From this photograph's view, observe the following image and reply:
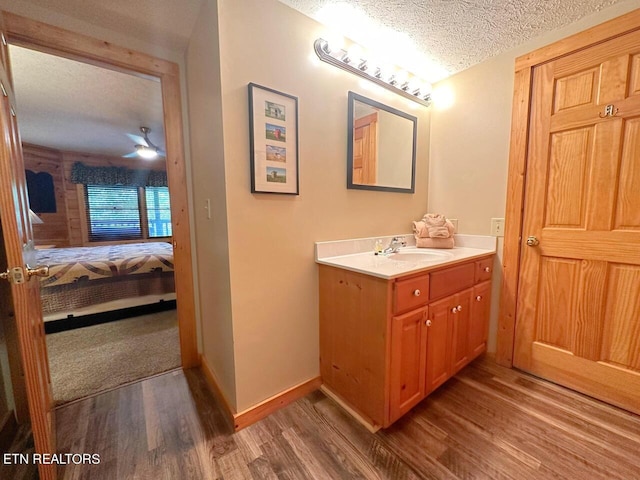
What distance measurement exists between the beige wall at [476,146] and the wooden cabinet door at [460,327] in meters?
0.40

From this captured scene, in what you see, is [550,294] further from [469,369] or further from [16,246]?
[16,246]

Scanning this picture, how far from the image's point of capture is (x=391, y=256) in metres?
1.77

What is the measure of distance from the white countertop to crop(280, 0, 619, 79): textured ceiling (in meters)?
1.31

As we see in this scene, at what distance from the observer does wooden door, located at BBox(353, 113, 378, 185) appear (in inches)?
68.2

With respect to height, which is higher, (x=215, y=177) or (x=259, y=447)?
(x=215, y=177)

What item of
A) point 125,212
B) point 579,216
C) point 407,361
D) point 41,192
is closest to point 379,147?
point 579,216

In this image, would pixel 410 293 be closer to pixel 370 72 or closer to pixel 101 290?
pixel 370 72

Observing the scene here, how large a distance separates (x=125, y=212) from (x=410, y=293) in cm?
610

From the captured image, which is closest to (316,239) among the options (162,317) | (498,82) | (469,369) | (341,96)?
(341,96)

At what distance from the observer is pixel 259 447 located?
1271mm

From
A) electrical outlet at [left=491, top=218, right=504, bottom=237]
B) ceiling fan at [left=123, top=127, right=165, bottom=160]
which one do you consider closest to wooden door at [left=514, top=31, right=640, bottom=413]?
electrical outlet at [left=491, top=218, right=504, bottom=237]

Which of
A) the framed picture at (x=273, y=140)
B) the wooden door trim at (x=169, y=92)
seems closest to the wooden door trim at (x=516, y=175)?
the framed picture at (x=273, y=140)

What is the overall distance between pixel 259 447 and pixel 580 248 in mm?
2122

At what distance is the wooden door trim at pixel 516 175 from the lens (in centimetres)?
155
